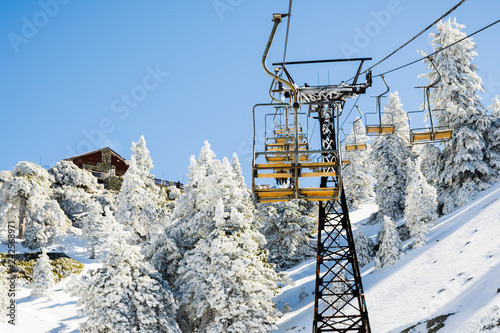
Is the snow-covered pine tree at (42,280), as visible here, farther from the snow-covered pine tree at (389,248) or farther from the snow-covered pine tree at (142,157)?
the snow-covered pine tree at (389,248)

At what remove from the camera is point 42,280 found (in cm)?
3139

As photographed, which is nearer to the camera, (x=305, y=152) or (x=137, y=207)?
(x=305, y=152)

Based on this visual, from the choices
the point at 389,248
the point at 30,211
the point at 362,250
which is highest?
the point at 30,211

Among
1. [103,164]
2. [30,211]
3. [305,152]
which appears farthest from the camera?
[103,164]

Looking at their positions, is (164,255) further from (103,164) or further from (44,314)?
(103,164)

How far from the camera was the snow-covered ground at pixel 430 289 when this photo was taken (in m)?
15.2

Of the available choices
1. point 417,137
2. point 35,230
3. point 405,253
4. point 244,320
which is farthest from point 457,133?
point 35,230

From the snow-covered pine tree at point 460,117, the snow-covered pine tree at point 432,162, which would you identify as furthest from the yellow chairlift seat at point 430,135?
the snow-covered pine tree at point 432,162

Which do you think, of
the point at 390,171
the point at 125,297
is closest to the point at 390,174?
the point at 390,171

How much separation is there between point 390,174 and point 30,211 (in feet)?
115

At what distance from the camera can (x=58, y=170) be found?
190 ft

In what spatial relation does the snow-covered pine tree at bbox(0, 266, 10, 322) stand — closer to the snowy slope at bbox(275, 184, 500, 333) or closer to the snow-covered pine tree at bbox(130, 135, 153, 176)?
the snowy slope at bbox(275, 184, 500, 333)

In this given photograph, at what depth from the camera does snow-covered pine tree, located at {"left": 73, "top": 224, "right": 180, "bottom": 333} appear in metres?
18.4

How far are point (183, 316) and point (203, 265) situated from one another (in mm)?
3694
